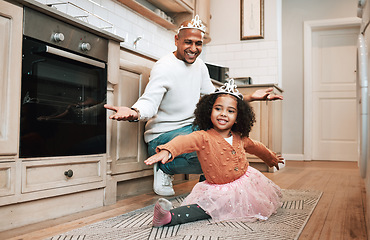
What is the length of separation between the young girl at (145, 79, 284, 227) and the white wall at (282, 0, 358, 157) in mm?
3848

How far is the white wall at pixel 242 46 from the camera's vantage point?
4.49 metres

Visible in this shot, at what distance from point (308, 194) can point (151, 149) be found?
3.38 feet

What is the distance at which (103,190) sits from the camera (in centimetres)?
198

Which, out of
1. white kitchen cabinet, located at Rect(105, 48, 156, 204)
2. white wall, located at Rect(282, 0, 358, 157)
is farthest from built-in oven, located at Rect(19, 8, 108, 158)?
white wall, located at Rect(282, 0, 358, 157)

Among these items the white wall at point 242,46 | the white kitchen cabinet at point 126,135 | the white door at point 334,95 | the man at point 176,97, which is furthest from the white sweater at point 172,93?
the white door at point 334,95

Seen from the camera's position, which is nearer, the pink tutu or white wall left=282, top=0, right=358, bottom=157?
the pink tutu

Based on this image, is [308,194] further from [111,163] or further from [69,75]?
[69,75]

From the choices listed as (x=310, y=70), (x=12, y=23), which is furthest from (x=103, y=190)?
(x=310, y=70)

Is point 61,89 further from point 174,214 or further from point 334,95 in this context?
point 334,95

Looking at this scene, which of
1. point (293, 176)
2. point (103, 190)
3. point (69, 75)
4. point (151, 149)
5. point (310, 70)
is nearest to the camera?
point (69, 75)

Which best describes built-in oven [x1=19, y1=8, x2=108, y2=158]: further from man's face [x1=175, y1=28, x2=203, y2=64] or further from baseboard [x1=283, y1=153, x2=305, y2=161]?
baseboard [x1=283, y1=153, x2=305, y2=161]

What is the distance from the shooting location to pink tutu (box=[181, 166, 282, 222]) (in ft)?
5.41

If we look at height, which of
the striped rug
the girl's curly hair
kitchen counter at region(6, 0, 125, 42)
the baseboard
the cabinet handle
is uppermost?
kitchen counter at region(6, 0, 125, 42)

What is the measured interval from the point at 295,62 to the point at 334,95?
0.75 meters
